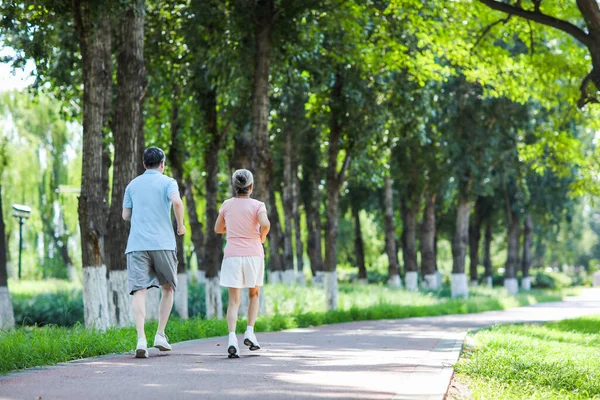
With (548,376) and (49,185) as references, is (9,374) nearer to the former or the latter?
→ (548,376)

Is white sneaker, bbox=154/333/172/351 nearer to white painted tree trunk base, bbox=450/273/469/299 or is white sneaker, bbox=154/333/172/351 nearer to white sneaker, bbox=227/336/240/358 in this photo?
white sneaker, bbox=227/336/240/358

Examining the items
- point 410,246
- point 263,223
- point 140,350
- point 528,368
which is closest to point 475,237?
point 410,246

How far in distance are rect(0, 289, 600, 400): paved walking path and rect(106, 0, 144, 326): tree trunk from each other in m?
3.00

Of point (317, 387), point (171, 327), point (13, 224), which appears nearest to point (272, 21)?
point (171, 327)

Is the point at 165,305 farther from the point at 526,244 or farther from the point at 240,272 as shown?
the point at 526,244

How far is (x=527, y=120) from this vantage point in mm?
36469

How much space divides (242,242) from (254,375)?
2467 millimetres

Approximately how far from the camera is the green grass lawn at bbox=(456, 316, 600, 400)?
816 centimetres

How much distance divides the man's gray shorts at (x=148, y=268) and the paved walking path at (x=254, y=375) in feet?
2.57

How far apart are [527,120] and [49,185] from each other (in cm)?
2220

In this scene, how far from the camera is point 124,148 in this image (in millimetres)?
15422

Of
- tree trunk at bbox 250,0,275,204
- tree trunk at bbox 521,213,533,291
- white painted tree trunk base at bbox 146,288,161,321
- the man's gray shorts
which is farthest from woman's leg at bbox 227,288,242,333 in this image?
tree trunk at bbox 521,213,533,291

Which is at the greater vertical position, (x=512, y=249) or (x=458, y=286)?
(x=512, y=249)

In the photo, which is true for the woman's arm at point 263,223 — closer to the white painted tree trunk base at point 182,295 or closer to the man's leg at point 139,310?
the man's leg at point 139,310
